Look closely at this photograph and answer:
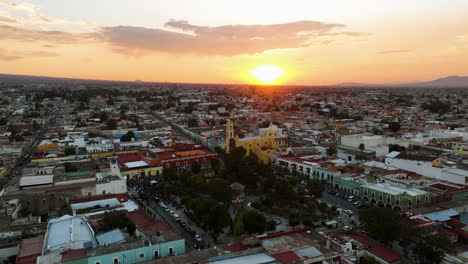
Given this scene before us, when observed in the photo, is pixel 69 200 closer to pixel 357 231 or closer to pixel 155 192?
pixel 155 192

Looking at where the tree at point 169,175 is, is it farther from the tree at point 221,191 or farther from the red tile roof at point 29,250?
the red tile roof at point 29,250

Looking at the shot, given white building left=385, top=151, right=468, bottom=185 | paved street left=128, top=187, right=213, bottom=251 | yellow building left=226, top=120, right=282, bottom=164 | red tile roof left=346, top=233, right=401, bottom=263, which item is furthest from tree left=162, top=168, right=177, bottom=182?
white building left=385, top=151, right=468, bottom=185

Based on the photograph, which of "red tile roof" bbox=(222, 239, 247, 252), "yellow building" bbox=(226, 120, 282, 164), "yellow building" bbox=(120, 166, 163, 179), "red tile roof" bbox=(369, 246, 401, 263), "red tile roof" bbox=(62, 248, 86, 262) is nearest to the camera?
"red tile roof" bbox=(62, 248, 86, 262)

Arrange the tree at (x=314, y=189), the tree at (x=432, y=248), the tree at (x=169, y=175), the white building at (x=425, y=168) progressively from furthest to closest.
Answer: the tree at (x=169, y=175), the white building at (x=425, y=168), the tree at (x=314, y=189), the tree at (x=432, y=248)

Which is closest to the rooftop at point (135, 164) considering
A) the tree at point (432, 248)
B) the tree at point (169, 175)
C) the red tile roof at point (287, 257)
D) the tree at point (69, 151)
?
the tree at point (169, 175)

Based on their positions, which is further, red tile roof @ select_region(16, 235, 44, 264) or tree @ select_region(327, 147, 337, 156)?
tree @ select_region(327, 147, 337, 156)

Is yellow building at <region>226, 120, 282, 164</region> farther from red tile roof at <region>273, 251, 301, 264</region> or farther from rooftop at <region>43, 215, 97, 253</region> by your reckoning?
red tile roof at <region>273, 251, 301, 264</region>

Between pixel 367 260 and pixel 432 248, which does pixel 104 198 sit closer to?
pixel 367 260
